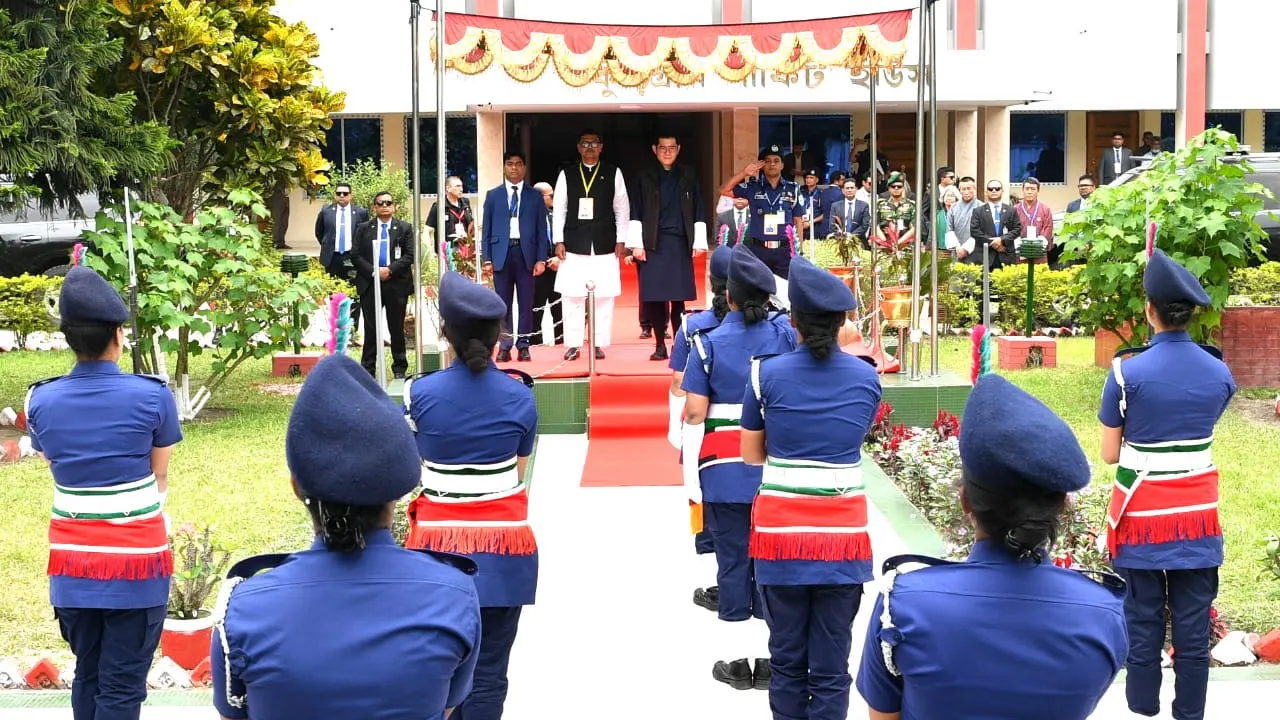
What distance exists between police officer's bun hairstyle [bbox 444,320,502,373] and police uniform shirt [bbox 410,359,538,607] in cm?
5

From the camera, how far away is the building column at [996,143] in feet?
81.9

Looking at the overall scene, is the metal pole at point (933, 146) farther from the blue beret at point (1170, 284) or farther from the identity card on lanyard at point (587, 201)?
the blue beret at point (1170, 284)

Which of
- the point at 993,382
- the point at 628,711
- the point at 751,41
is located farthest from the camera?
the point at 751,41

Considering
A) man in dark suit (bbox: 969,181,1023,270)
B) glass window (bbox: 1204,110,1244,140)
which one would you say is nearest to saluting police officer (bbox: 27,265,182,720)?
man in dark suit (bbox: 969,181,1023,270)

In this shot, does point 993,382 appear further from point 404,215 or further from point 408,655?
point 404,215

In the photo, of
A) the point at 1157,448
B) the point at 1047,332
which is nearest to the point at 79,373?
the point at 1157,448

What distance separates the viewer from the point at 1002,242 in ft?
57.9

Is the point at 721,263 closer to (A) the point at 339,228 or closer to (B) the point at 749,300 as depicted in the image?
(B) the point at 749,300

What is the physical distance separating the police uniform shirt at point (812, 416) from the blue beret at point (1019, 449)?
2.17 metres

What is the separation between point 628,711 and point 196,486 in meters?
4.98

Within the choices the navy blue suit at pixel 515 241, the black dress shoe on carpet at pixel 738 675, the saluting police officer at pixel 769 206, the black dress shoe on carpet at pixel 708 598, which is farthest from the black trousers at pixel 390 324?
the black dress shoe on carpet at pixel 738 675

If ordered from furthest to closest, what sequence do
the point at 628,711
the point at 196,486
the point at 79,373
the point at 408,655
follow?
the point at 196,486 < the point at 628,711 < the point at 79,373 < the point at 408,655

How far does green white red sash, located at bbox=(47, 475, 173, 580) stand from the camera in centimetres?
510

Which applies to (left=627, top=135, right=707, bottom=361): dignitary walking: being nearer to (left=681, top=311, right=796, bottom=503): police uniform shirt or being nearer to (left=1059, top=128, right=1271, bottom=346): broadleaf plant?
(left=1059, top=128, right=1271, bottom=346): broadleaf plant
